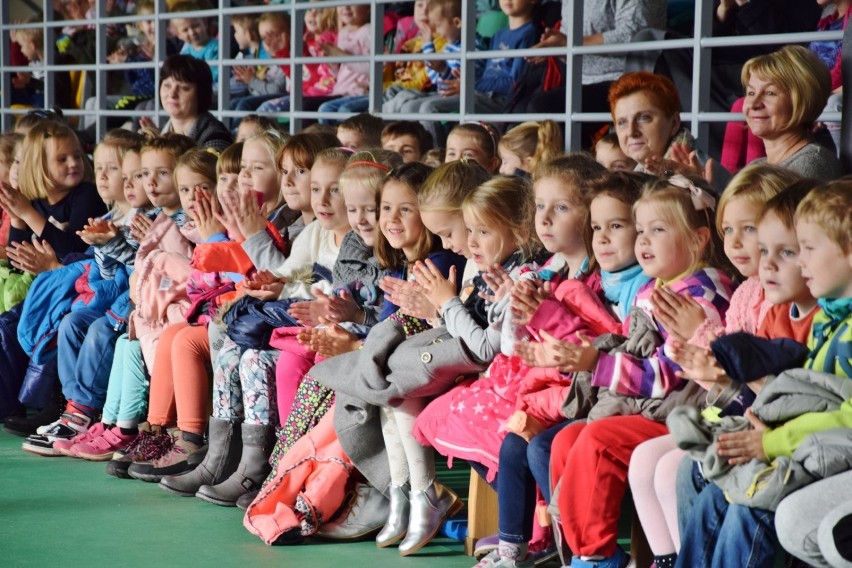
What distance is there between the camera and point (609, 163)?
481 centimetres

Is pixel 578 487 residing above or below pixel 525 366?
below

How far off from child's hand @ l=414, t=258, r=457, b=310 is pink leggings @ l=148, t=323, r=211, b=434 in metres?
1.24

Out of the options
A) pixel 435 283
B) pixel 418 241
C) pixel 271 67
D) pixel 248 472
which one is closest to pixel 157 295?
pixel 248 472

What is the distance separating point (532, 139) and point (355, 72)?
3.24m

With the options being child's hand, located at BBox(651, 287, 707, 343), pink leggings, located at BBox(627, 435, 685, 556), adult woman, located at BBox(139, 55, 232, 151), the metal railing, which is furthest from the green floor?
adult woman, located at BBox(139, 55, 232, 151)

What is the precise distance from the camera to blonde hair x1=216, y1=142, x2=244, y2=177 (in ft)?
16.8

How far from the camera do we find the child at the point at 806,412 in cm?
274

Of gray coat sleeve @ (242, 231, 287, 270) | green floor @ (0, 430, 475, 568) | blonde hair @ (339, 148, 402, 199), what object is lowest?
green floor @ (0, 430, 475, 568)

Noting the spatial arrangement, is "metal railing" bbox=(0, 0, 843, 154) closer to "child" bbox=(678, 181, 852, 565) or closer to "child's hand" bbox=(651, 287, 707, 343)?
"child's hand" bbox=(651, 287, 707, 343)

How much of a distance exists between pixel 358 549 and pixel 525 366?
2.55ft

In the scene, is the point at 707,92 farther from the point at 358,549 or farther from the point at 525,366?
the point at 358,549

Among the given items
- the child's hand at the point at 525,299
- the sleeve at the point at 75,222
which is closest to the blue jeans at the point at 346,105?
the sleeve at the point at 75,222

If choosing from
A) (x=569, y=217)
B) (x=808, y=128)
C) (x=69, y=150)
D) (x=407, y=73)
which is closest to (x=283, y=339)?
(x=569, y=217)

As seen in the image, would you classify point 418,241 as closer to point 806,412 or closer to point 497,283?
point 497,283
